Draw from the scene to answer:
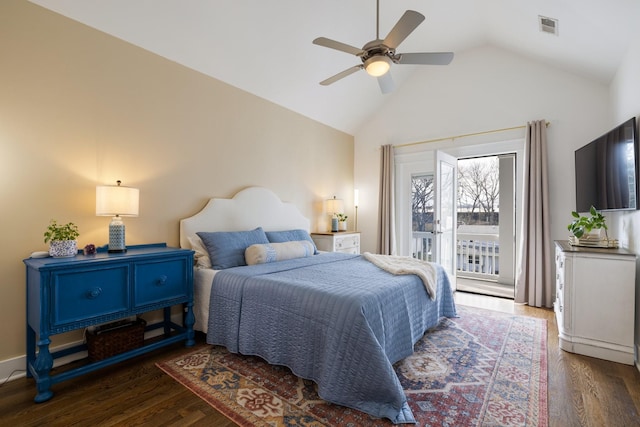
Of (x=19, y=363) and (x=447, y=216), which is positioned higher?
(x=447, y=216)

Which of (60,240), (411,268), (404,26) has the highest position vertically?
(404,26)

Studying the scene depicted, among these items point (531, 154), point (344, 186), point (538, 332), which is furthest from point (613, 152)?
point (344, 186)

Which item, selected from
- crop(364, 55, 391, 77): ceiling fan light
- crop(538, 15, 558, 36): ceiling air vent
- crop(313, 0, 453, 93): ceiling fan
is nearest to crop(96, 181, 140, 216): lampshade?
crop(313, 0, 453, 93): ceiling fan

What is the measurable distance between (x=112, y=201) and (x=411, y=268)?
8.08ft

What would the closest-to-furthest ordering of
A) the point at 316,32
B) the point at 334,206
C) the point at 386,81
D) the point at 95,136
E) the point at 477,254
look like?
the point at 95,136 < the point at 386,81 < the point at 316,32 < the point at 334,206 < the point at 477,254

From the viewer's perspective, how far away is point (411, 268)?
2676 millimetres

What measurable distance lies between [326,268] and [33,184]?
2336mm

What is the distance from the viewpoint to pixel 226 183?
11.7 feet

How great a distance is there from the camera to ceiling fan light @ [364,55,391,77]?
2.35 meters

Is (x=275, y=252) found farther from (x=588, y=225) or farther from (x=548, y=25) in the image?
(x=548, y=25)

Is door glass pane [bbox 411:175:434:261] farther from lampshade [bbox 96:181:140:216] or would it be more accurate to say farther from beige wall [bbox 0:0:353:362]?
lampshade [bbox 96:181:140:216]

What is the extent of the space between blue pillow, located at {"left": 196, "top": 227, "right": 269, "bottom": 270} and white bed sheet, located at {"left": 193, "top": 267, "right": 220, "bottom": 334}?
129mm

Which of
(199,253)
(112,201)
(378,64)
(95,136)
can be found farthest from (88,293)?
(378,64)

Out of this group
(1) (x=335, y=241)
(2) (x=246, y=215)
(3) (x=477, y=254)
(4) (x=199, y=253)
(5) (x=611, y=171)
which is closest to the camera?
(5) (x=611, y=171)
